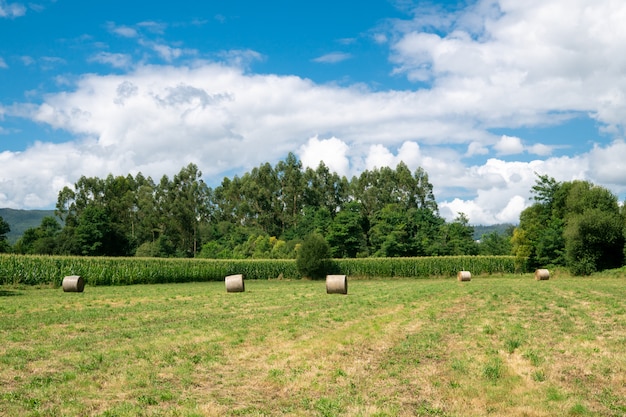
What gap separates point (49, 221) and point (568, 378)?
365 feet

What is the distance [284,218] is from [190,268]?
46.5 metres

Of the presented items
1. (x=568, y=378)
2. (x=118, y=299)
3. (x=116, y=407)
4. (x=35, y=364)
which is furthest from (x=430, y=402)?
(x=118, y=299)

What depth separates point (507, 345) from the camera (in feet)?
42.2

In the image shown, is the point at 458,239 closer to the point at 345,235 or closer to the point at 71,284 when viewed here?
the point at 345,235

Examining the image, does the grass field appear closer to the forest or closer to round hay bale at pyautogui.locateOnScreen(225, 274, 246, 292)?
round hay bale at pyautogui.locateOnScreen(225, 274, 246, 292)

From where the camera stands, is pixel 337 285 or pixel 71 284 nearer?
pixel 337 285

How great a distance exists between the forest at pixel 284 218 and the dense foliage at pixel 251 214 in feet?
0.65

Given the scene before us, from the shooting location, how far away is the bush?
55844 mm

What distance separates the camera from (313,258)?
5572 centimetres

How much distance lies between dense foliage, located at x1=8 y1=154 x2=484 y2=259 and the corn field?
17.6m

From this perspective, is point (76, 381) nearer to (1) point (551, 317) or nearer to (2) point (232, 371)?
(2) point (232, 371)

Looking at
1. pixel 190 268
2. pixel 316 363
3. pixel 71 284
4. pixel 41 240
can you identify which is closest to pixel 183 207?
pixel 41 240

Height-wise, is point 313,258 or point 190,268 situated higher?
point 313,258

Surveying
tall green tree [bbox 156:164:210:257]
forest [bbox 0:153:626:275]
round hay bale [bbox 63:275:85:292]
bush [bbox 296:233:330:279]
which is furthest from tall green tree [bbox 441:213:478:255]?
round hay bale [bbox 63:275:85:292]
